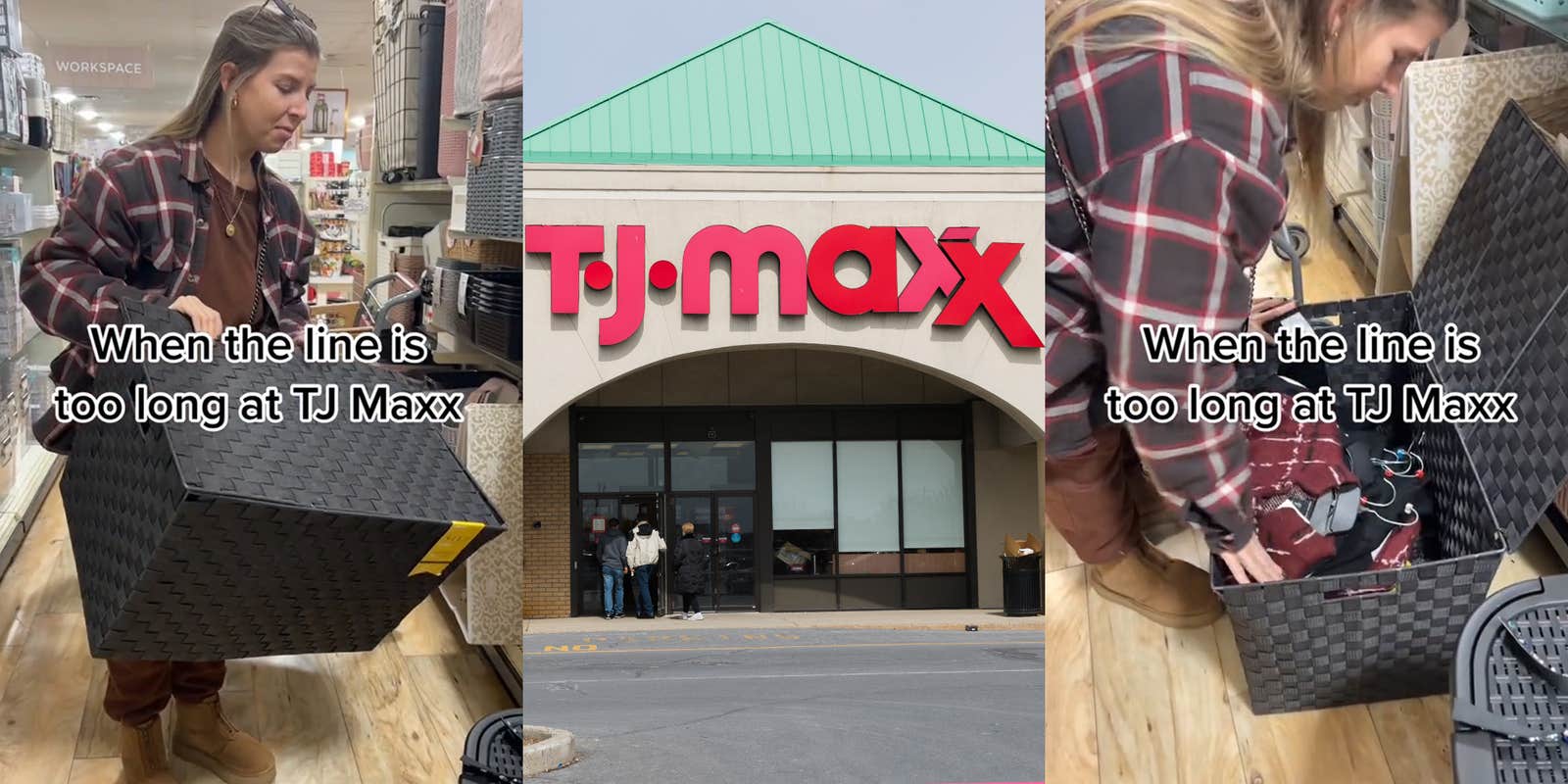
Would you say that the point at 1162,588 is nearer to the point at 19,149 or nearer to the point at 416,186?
the point at 416,186

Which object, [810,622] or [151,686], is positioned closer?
[151,686]

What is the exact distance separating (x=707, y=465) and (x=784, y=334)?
27 centimetres

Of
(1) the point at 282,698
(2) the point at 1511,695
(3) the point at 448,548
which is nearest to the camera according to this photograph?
(2) the point at 1511,695

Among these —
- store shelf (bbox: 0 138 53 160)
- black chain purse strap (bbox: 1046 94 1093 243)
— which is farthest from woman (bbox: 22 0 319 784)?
black chain purse strap (bbox: 1046 94 1093 243)

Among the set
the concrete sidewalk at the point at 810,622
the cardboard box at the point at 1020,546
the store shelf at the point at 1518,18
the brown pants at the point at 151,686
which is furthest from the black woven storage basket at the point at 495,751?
the store shelf at the point at 1518,18

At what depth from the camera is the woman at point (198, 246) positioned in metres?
2.14

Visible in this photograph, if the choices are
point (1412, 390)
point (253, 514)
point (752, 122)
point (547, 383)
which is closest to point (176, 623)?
point (253, 514)

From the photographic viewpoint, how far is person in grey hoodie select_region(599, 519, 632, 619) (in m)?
2.44

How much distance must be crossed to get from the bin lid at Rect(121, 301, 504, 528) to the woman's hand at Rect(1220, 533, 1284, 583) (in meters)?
1.17

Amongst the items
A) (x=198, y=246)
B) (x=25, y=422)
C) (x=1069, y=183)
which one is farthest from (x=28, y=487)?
(x=1069, y=183)

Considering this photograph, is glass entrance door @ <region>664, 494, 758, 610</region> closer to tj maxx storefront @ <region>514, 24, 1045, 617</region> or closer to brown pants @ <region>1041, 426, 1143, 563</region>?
tj maxx storefront @ <region>514, 24, 1045, 617</region>

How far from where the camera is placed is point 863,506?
239 centimetres

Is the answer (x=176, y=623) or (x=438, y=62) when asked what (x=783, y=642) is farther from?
(x=438, y=62)

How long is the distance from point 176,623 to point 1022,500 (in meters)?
1.35
